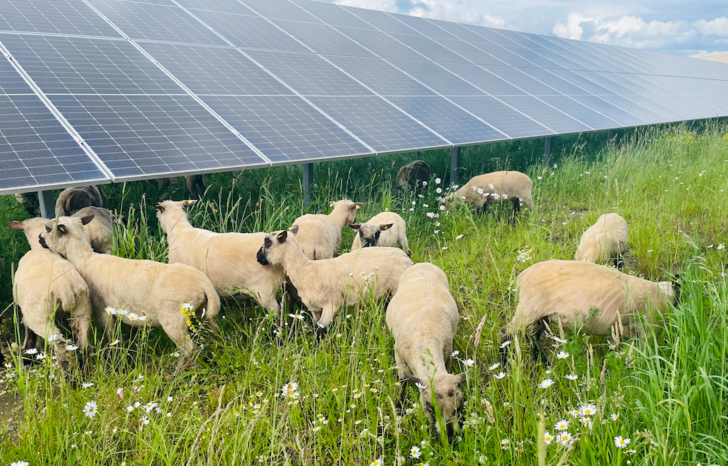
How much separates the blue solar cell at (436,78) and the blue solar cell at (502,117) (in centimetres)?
38

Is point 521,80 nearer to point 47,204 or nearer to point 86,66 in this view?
point 86,66

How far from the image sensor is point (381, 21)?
17.2 m

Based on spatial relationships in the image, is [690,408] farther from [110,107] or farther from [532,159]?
[532,159]

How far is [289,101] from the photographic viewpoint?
29.2 ft

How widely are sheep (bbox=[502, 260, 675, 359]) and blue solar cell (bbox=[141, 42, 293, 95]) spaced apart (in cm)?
611

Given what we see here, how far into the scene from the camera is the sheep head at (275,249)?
4.91 metres

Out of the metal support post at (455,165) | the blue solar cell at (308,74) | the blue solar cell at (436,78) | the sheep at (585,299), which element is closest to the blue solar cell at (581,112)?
the blue solar cell at (436,78)

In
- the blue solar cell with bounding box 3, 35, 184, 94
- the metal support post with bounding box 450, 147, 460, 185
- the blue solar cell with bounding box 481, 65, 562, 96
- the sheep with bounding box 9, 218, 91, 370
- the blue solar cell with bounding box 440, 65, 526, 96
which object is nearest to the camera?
the sheep with bounding box 9, 218, 91, 370

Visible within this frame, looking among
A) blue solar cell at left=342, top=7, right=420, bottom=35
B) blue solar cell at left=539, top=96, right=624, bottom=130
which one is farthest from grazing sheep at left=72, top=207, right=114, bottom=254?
blue solar cell at left=342, top=7, right=420, bottom=35

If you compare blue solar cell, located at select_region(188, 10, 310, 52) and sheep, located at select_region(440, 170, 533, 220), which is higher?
blue solar cell, located at select_region(188, 10, 310, 52)

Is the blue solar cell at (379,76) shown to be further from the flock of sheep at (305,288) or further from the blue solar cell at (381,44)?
the flock of sheep at (305,288)

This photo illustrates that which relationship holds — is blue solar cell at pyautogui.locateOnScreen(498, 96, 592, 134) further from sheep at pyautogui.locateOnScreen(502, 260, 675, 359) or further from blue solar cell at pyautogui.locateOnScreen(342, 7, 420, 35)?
sheep at pyautogui.locateOnScreen(502, 260, 675, 359)

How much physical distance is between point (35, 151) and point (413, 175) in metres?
6.07

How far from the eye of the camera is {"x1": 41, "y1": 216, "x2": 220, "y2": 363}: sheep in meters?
4.34
